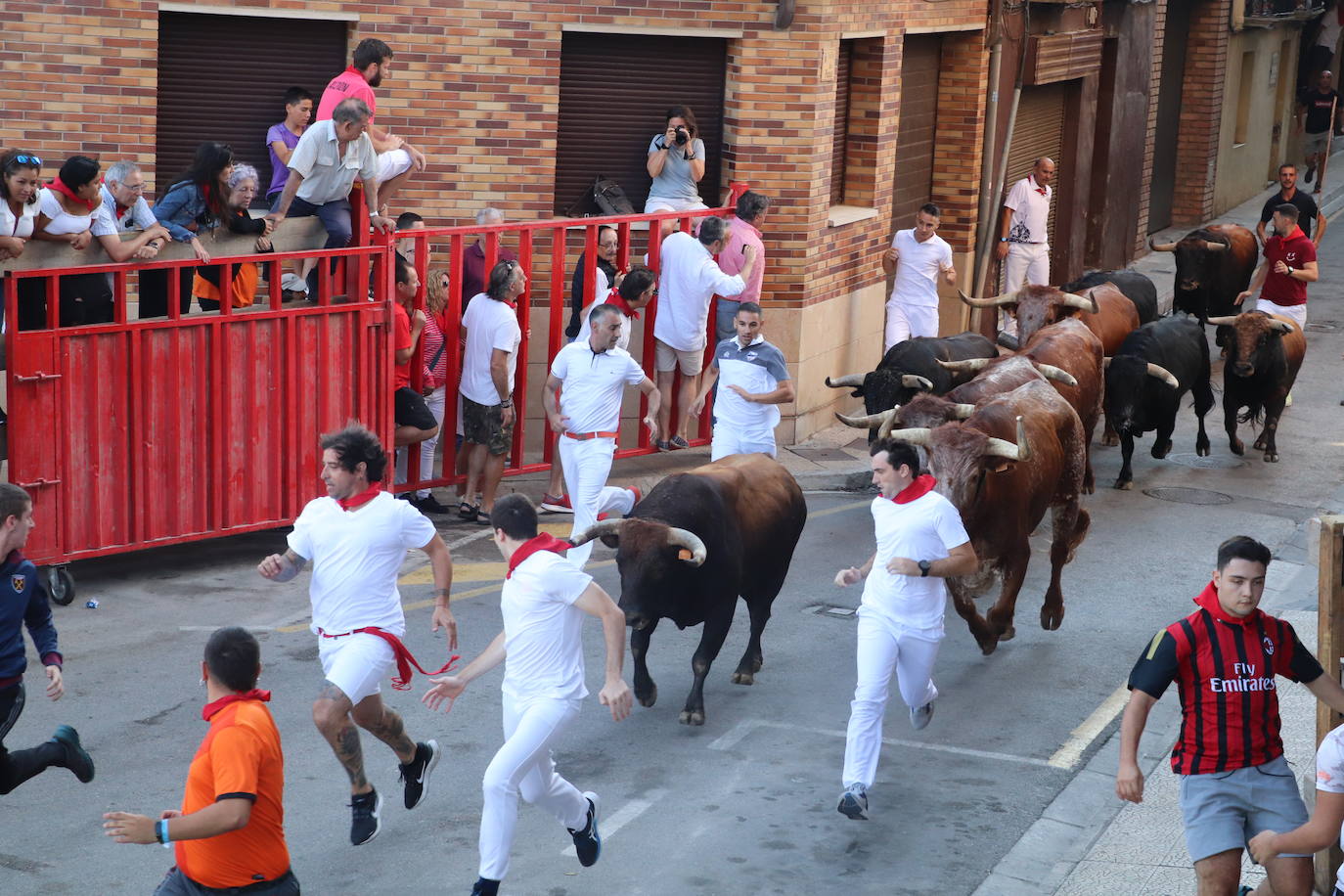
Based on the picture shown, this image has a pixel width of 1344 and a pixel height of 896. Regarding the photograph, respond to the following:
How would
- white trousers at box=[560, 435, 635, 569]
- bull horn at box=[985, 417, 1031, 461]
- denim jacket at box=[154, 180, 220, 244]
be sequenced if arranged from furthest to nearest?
white trousers at box=[560, 435, 635, 569], denim jacket at box=[154, 180, 220, 244], bull horn at box=[985, 417, 1031, 461]

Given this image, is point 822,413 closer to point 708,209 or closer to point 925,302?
point 925,302

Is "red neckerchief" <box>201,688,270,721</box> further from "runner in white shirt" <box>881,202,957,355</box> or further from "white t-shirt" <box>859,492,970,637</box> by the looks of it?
"runner in white shirt" <box>881,202,957,355</box>

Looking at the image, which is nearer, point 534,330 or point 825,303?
point 534,330

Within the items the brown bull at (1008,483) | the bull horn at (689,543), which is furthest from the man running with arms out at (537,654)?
the brown bull at (1008,483)

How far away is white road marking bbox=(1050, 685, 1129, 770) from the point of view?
963 cm

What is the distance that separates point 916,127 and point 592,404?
8509 mm

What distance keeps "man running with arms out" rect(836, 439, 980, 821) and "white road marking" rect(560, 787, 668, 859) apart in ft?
3.00

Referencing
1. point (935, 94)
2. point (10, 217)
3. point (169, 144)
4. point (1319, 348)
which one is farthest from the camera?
point (1319, 348)

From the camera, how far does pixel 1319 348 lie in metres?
21.8

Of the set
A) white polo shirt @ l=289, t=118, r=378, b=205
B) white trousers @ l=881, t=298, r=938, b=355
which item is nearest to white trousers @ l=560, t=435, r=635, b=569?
white polo shirt @ l=289, t=118, r=378, b=205

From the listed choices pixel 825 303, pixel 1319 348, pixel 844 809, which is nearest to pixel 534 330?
pixel 825 303

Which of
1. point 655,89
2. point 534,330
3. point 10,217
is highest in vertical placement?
point 655,89

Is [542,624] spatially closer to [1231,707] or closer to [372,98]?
[1231,707]

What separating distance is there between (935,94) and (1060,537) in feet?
29.7
